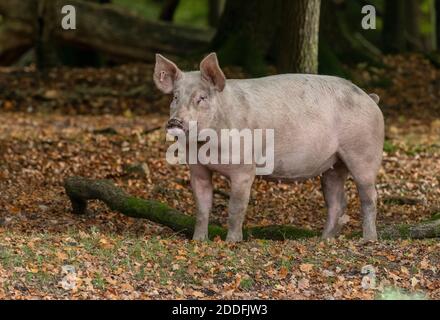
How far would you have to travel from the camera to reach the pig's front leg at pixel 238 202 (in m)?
10.4

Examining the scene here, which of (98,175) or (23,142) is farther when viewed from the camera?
(23,142)

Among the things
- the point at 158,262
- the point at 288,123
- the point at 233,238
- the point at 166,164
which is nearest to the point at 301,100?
the point at 288,123

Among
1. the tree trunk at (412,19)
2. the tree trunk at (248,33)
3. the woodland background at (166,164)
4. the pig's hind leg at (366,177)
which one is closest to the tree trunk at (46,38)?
the woodland background at (166,164)

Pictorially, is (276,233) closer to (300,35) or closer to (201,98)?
(201,98)

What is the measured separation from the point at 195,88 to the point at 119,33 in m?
12.8

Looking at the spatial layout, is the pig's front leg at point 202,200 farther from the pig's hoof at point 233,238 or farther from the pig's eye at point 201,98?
the pig's eye at point 201,98

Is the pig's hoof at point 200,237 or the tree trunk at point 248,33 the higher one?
the tree trunk at point 248,33

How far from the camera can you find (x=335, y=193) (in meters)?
11.4

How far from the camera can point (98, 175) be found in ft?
47.3

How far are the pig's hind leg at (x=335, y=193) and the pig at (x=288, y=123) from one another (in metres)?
0.14

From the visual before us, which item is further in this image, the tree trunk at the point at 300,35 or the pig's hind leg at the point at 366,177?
the tree trunk at the point at 300,35

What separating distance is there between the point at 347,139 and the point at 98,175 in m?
4.58

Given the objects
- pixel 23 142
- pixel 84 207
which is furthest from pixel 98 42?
pixel 84 207

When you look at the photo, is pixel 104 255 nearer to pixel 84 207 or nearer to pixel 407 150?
pixel 84 207
